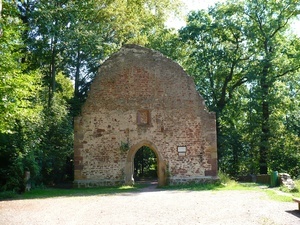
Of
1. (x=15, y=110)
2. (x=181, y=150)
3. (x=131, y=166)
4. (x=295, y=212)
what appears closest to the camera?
(x=295, y=212)

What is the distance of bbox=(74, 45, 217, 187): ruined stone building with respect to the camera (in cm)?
1853

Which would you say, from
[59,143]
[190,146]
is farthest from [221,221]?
[59,143]

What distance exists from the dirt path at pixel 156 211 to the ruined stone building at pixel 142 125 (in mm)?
5837

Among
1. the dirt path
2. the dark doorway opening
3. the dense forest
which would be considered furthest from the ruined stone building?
the dark doorway opening

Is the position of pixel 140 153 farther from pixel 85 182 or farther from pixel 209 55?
pixel 85 182

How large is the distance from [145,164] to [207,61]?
10.7m

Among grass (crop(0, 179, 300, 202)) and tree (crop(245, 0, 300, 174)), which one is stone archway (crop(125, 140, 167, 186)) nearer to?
grass (crop(0, 179, 300, 202))

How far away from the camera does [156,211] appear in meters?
10.0

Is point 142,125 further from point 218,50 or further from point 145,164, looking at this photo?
point 145,164

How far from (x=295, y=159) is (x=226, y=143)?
15.7 feet

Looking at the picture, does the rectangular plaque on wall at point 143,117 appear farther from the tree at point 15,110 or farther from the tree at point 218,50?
the tree at point 218,50

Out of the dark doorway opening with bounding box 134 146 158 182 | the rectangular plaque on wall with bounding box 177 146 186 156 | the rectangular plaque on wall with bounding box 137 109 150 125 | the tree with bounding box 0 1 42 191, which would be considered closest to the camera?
the tree with bounding box 0 1 42 191

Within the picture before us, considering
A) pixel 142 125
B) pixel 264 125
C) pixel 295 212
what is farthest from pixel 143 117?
pixel 295 212

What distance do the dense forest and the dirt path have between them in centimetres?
739
